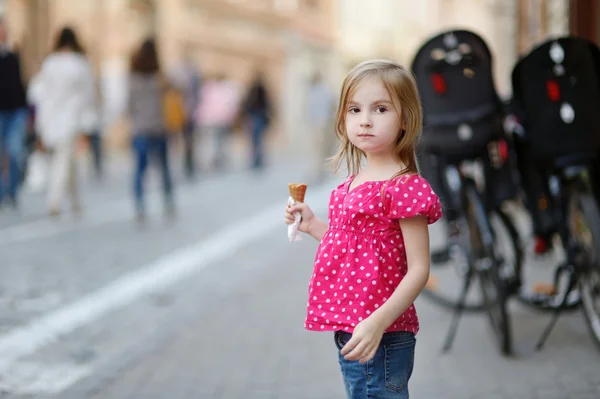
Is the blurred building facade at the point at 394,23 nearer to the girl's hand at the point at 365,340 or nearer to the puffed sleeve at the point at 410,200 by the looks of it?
the puffed sleeve at the point at 410,200

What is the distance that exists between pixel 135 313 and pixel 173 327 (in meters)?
0.54

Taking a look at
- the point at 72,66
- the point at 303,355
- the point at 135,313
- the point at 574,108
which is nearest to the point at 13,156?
the point at 72,66

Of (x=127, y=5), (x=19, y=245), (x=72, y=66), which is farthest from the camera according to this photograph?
(x=127, y=5)

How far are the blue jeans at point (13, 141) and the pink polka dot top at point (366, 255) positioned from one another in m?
10.5

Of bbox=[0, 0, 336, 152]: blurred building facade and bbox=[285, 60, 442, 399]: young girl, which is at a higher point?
bbox=[0, 0, 336, 152]: blurred building facade

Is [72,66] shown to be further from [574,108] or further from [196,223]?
[574,108]

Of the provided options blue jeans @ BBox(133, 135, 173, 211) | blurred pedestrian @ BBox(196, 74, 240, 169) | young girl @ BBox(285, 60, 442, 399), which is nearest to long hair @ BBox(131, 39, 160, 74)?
blue jeans @ BBox(133, 135, 173, 211)

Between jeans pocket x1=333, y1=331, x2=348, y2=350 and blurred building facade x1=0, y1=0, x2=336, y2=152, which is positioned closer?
jeans pocket x1=333, y1=331, x2=348, y2=350

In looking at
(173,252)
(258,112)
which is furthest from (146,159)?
(258,112)

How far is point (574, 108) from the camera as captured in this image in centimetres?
513

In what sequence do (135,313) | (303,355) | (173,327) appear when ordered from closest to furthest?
1. (303,355)
2. (173,327)
3. (135,313)

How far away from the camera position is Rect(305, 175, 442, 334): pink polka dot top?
9.32 feet

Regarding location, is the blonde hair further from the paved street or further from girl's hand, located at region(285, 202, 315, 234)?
the paved street

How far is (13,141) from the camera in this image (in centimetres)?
1306
